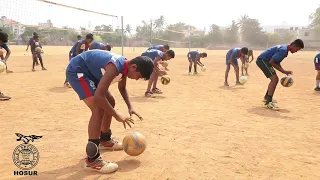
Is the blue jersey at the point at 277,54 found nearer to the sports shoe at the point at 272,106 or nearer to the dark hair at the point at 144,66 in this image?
the sports shoe at the point at 272,106

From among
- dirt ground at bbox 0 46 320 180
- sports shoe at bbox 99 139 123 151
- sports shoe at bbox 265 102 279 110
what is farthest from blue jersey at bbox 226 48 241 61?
sports shoe at bbox 99 139 123 151

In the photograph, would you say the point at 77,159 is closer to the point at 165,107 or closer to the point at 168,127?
the point at 168,127

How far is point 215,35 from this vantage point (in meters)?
93.1

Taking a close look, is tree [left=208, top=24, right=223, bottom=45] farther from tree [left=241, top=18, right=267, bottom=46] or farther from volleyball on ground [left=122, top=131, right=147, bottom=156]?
volleyball on ground [left=122, top=131, right=147, bottom=156]

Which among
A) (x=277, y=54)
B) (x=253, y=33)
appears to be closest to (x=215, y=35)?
(x=253, y=33)

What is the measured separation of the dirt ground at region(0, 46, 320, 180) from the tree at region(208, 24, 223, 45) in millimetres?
85292

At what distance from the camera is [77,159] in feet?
14.1

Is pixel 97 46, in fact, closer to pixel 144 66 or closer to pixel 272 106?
pixel 272 106

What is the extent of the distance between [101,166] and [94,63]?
1.40 m

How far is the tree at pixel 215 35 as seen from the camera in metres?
92.7

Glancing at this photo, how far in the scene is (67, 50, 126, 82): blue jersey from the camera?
3.85 meters

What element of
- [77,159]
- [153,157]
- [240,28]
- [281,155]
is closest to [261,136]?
[281,155]

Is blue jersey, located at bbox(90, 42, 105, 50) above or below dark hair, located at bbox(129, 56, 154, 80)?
above

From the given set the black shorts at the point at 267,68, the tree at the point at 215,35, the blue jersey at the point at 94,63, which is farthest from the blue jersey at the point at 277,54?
the tree at the point at 215,35
